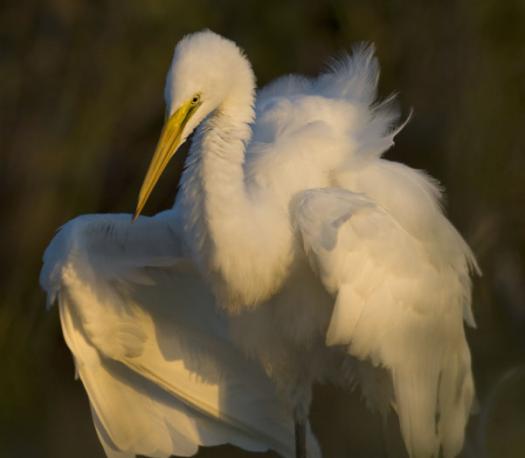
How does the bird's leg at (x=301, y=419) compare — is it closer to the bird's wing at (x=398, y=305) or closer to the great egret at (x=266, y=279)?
the great egret at (x=266, y=279)

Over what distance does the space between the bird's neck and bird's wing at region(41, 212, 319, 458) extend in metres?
0.26

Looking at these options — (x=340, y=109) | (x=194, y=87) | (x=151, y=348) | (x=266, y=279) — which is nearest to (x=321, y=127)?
(x=340, y=109)

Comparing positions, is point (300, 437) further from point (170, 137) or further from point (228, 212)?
point (170, 137)

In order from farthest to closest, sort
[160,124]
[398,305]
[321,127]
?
[160,124] < [321,127] < [398,305]

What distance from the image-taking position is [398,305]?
2930 millimetres

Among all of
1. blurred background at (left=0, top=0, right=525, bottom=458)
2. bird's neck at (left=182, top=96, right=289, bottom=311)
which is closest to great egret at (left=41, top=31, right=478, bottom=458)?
bird's neck at (left=182, top=96, right=289, bottom=311)

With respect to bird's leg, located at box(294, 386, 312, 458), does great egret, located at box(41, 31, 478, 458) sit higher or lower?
higher

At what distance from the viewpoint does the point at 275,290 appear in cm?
304

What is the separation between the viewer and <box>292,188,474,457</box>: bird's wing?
9.23 feet

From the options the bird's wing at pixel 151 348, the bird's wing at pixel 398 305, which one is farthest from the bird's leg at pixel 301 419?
the bird's wing at pixel 398 305

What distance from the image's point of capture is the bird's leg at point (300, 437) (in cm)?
335

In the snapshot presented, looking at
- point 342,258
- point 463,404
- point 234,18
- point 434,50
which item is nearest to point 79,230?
point 342,258

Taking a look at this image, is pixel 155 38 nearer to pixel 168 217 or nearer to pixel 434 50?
pixel 434 50

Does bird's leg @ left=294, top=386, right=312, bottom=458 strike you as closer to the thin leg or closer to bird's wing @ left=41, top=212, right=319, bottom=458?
the thin leg
